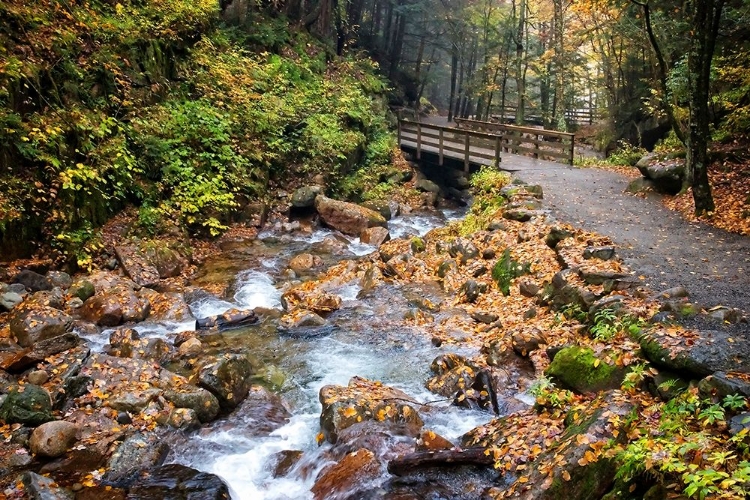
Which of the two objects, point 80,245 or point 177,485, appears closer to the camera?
point 177,485

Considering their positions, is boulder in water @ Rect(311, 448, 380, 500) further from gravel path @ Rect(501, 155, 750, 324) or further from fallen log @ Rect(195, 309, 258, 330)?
gravel path @ Rect(501, 155, 750, 324)

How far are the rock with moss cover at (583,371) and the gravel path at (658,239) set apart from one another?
1.91 m

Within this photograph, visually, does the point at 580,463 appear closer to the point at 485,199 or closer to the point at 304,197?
the point at 485,199

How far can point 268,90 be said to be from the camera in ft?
61.7

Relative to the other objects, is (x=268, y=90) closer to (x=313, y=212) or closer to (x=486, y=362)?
(x=313, y=212)

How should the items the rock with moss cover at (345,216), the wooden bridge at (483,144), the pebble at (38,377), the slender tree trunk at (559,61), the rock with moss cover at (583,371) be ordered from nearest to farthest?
the rock with moss cover at (583,371) < the pebble at (38,377) < the rock with moss cover at (345,216) < the wooden bridge at (483,144) < the slender tree trunk at (559,61)

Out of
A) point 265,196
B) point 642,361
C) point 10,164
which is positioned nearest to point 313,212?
point 265,196

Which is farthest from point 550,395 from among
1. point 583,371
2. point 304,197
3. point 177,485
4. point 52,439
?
point 304,197

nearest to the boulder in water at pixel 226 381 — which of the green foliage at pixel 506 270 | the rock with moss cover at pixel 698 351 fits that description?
the rock with moss cover at pixel 698 351

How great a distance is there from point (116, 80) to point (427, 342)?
1025cm

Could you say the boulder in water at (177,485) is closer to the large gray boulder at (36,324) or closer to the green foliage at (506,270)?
the large gray boulder at (36,324)

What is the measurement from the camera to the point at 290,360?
8.41m

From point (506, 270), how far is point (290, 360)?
4.85m

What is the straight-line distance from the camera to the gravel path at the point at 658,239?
7.38m
